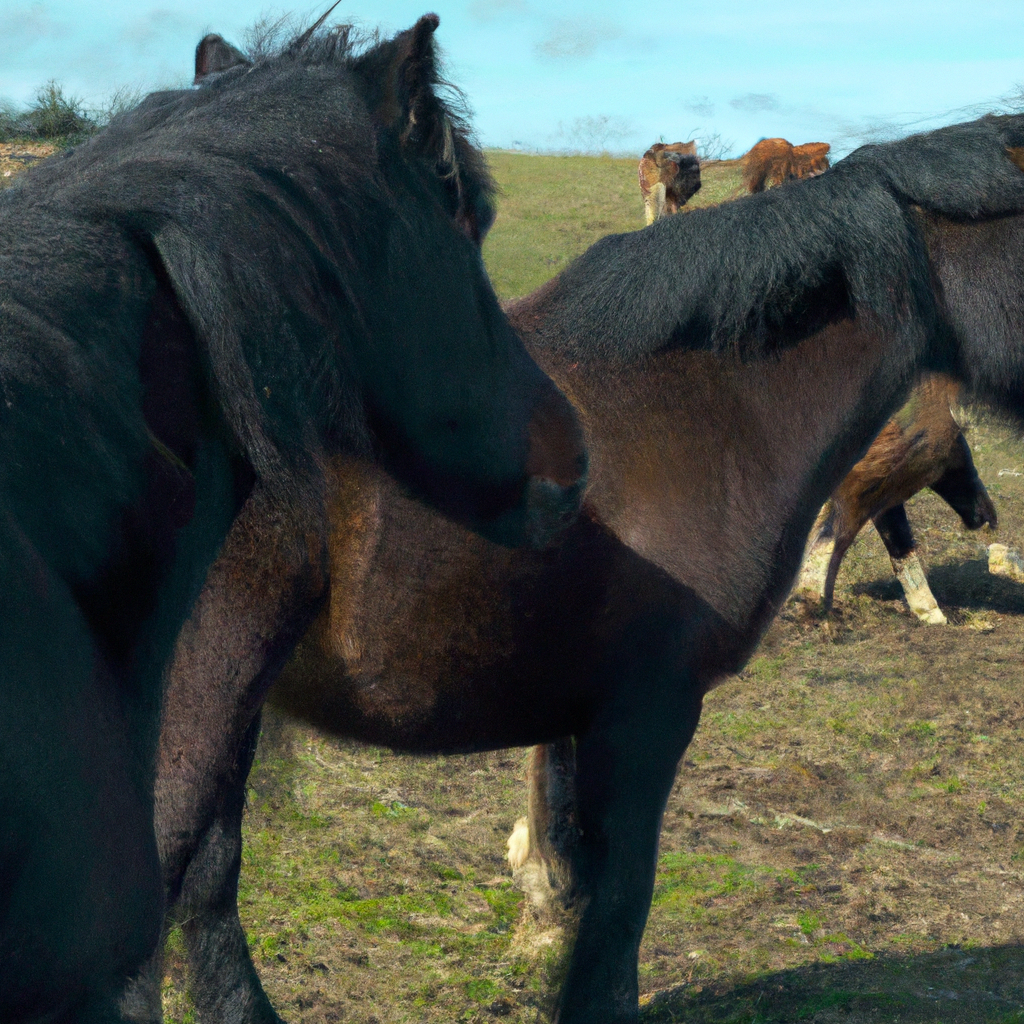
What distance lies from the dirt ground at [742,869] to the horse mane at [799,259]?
2.55 ft

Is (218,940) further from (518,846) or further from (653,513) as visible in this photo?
(653,513)

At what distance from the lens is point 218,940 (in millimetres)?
2830

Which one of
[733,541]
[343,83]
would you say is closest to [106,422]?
[343,83]

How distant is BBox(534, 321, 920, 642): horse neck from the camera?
2645mm

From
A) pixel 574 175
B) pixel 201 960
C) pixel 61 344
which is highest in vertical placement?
pixel 574 175

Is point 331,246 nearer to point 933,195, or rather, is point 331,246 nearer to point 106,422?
point 106,422

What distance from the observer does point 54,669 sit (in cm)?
97

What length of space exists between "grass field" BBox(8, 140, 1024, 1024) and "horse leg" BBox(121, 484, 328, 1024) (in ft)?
3.12

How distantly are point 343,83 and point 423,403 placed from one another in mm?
539

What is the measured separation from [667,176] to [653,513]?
6.41 metres

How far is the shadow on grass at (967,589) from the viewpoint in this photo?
7.01 meters

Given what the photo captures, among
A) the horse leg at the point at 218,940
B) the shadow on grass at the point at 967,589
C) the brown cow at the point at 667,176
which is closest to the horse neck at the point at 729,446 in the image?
the horse leg at the point at 218,940

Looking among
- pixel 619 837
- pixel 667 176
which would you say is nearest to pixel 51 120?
pixel 667 176

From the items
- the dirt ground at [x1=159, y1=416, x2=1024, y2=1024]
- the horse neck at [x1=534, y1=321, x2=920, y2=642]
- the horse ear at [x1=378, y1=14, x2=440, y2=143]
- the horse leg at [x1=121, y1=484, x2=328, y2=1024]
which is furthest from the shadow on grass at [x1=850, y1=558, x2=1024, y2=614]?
the horse ear at [x1=378, y1=14, x2=440, y2=143]
